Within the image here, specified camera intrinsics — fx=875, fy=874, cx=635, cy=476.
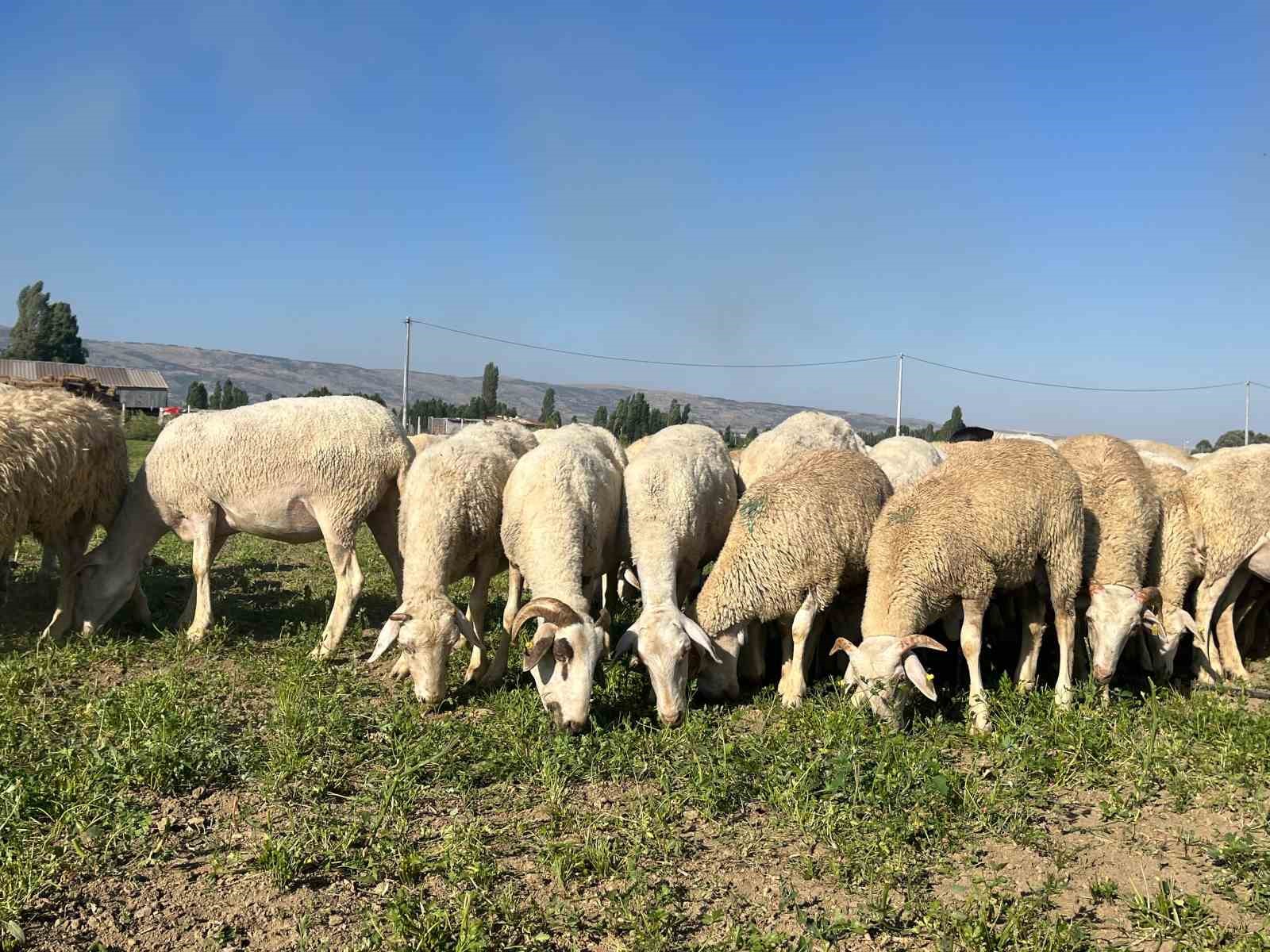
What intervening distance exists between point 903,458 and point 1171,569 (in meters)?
2.75

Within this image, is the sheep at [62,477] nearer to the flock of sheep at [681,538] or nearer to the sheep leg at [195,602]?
the flock of sheep at [681,538]

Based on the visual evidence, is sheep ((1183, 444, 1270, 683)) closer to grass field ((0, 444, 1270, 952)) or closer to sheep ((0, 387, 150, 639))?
grass field ((0, 444, 1270, 952))

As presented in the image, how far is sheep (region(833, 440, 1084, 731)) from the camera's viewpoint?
5.95 meters

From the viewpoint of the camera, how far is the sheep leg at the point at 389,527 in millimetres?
8180

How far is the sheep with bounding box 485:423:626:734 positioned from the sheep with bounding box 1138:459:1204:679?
4634 mm

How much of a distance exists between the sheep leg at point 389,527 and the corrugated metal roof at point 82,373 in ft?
138

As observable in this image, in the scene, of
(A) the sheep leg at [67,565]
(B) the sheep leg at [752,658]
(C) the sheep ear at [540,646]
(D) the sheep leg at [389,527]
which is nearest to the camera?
(C) the sheep ear at [540,646]

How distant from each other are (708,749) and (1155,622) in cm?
370

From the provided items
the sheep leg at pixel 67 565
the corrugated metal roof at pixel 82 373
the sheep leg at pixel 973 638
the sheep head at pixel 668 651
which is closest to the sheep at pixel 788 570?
the sheep head at pixel 668 651

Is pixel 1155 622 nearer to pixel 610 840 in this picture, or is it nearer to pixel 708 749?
pixel 708 749

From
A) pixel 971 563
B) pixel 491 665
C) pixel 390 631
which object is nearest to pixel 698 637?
pixel 491 665

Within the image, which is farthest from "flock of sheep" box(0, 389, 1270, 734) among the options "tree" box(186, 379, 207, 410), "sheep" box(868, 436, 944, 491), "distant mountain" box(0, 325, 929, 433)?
"distant mountain" box(0, 325, 929, 433)

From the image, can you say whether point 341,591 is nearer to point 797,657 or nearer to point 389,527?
point 389,527

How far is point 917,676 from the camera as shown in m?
5.77
